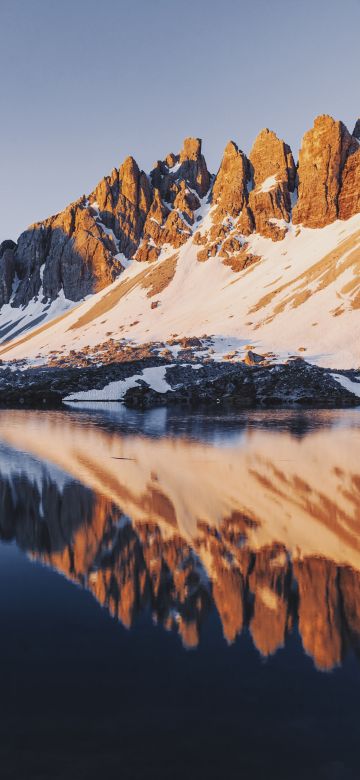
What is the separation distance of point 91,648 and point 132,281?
6705 inches

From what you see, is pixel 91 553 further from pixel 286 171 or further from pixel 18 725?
pixel 286 171

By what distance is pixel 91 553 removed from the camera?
44.6 ft

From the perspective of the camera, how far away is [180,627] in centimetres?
980

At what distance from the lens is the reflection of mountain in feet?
Result: 34.0

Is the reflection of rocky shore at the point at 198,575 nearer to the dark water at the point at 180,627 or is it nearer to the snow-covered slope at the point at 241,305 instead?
the dark water at the point at 180,627

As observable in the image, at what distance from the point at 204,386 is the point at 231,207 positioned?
376 ft

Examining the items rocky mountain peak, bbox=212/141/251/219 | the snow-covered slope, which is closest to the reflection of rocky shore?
the snow-covered slope

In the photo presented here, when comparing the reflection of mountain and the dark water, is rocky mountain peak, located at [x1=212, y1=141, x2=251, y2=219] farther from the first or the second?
the dark water

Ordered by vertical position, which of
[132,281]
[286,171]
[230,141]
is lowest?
[132,281]

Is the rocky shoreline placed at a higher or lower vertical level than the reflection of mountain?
higher

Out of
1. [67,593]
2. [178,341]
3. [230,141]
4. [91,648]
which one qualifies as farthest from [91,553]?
[230,141]

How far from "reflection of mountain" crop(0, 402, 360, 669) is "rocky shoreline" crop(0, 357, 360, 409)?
42.6 m

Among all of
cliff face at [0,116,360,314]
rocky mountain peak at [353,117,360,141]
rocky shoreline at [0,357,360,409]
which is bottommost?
rocky shoreline at [0,357,360,409]

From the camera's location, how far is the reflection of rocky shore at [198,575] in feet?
32.2
